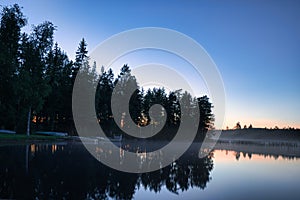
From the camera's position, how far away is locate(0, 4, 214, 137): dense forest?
115ft

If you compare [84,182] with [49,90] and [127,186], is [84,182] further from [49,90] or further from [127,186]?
[49,90]

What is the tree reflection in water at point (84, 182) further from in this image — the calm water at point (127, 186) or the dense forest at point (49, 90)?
the dense forest at point (49, 90)

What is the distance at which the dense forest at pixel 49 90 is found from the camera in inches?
1380

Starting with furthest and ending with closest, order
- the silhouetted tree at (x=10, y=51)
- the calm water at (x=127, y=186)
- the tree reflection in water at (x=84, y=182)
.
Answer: the silhouetted tree at (x=10, y=51), the calm water at (x=127, y=186), the tree reflection in water at (x=84, y=182)

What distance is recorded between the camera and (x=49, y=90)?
39.7m

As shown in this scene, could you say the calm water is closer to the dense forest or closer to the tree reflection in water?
the tree reflection in water

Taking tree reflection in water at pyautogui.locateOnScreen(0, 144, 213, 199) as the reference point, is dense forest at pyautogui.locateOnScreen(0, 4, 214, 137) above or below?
above

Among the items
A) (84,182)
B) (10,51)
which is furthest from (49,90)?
(84,182)

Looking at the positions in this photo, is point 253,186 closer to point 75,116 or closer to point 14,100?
point 14,100

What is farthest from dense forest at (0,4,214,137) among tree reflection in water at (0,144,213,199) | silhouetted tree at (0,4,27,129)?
tree reflection in water at (0,144,213,199)

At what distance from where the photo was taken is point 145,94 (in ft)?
271

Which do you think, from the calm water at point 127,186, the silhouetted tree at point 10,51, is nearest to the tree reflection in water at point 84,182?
the calm water at point 127,186

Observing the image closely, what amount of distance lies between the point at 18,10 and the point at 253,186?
120 ft

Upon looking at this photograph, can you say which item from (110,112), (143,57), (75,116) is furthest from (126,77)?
(143,57)
